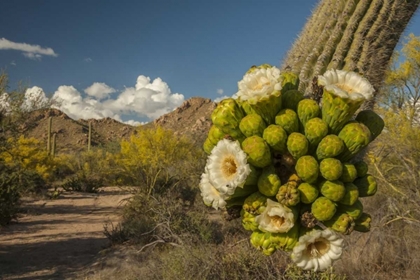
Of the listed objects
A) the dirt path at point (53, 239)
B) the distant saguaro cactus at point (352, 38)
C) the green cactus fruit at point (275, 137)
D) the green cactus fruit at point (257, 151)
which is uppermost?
the distant saguaro cactus at point (352, 38)

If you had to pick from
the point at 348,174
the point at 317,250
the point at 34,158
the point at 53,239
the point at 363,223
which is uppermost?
the point at 34,158

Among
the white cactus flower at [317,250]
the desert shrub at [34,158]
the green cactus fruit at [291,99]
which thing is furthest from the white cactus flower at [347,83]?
the desert shrub at [34,158]

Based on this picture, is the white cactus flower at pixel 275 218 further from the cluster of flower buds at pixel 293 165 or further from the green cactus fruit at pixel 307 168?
the green cactus fruit at pixel 307 168

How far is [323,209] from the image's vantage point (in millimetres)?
1511

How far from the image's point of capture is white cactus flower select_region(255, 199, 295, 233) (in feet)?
4.87

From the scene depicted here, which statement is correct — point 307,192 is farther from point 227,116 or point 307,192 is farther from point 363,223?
point 227,116

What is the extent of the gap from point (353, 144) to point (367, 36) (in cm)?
→ 171

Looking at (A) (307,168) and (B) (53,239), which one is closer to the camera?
(A) (307,168)

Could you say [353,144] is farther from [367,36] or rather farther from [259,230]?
[367,36]

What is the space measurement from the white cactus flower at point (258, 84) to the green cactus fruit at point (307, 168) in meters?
0.32

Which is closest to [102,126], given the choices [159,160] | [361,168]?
[159,160]

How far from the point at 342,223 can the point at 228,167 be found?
1.78ft

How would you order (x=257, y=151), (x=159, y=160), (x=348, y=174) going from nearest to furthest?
(x=257, y=151), (x=348, y=174), (x=159, y=160)

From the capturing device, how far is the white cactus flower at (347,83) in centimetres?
156
